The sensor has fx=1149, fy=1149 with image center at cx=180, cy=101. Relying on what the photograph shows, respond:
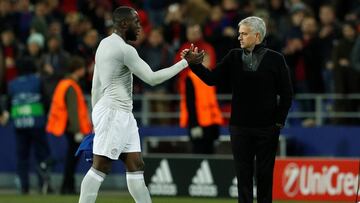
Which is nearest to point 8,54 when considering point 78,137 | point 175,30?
point 175,30

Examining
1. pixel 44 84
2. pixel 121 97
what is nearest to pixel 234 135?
pixel 121 97

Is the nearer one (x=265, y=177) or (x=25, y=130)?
(x=265, y=177)

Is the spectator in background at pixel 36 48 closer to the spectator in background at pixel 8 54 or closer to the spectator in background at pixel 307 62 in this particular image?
the spectator in background at pixel 8 54

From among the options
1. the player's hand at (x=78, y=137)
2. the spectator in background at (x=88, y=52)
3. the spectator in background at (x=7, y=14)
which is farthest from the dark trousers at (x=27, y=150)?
the spectator in background at (x=7, y=14)

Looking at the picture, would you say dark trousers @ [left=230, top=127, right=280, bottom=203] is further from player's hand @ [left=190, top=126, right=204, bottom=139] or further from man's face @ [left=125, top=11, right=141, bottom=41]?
player's hand @ [left=190, top=126, right=204, bottom=139]

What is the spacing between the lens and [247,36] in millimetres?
12492

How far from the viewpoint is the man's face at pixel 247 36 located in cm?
1248

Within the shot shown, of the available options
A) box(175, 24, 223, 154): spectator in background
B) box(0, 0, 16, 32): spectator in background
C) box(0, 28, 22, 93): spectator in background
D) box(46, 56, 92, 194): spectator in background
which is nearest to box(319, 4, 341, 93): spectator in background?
box(175, 24, 223, 154): spectator in background

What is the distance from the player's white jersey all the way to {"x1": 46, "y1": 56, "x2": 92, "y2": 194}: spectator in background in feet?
24.9

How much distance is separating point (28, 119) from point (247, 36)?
8.59 m

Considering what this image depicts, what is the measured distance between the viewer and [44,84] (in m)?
21.1

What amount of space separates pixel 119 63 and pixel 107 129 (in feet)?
2.31

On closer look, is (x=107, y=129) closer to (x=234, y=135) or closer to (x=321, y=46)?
(x=234, y=135)

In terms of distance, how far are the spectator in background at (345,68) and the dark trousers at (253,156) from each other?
8.19 metres
